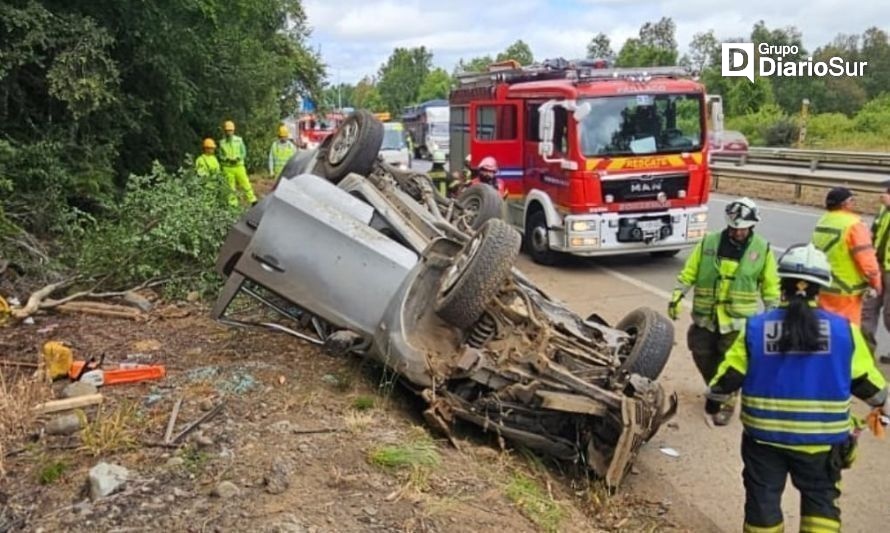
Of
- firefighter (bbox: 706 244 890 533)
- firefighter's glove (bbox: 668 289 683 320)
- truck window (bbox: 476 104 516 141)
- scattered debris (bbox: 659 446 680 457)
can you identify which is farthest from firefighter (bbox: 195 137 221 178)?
firefighter (bbox: 706 244 890 533)

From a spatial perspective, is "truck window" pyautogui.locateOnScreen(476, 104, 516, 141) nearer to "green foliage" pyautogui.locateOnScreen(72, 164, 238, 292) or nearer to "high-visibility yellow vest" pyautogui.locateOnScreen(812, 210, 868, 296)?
"green foliage" pyautogui.locateOnScreen(72, 164, 238, 292)

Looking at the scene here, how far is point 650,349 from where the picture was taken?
4801 mm

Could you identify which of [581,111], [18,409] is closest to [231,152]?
[581,111]

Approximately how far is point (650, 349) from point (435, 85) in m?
81.6

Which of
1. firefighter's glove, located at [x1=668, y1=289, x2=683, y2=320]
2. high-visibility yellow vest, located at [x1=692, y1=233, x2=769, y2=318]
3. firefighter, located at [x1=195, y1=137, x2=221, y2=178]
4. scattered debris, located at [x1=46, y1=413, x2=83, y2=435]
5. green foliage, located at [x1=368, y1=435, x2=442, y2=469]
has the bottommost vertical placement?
green foliage, located at [x1=368, y1=435, x2=442, y2=469]

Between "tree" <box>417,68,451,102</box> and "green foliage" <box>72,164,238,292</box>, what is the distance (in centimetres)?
7146

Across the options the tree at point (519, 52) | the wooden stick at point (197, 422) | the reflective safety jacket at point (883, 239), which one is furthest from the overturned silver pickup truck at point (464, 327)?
the tree at point (519, 52)

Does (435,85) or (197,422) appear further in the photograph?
(435,85)

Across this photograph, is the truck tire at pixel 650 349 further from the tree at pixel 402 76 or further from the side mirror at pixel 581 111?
the tree at pixel 402 76

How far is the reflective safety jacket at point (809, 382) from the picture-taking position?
3.16 m

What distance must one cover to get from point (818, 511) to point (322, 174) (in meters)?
5.01

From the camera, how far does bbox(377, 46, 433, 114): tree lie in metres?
92.4

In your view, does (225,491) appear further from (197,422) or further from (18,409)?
(18,409)

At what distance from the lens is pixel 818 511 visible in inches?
129
